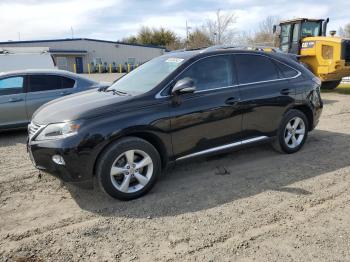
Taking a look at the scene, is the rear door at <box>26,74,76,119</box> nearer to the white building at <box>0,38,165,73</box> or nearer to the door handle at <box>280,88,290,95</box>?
the door handle at <box>280,88,290,95</box>

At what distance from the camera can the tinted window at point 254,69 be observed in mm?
5082

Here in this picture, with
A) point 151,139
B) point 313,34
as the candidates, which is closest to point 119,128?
point 151,139

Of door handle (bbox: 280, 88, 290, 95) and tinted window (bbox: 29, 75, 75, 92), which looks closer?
door handle (bbox: 280, 88, 290, 95)

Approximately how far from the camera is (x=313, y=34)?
46.1 ft

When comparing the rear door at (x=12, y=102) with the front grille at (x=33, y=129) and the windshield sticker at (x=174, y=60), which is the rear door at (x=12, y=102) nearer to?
the front grille at (x=33, y=129)

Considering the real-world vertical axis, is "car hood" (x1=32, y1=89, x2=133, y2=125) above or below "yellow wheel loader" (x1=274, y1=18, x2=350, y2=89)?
below

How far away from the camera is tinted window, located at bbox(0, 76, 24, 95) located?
7.38m

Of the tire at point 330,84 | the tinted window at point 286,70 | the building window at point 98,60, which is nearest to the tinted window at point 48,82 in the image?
the tinted window at point 286,70

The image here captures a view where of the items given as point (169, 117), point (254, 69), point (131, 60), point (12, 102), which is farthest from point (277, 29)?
point (131, 60)

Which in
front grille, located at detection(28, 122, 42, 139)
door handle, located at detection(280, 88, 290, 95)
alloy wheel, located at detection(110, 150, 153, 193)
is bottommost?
alloy wheel, located at detection(110, 150, 153, 193)

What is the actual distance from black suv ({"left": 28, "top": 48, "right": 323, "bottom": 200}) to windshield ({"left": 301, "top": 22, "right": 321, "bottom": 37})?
A: 9.03 metres

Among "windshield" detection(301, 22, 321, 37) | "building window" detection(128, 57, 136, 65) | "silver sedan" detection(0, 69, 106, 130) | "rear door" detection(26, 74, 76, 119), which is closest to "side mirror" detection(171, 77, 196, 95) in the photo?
"silver sedan" detection(0, 69, 106, 130)

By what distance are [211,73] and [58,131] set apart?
7.34 ft

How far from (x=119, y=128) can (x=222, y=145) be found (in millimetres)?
1635
